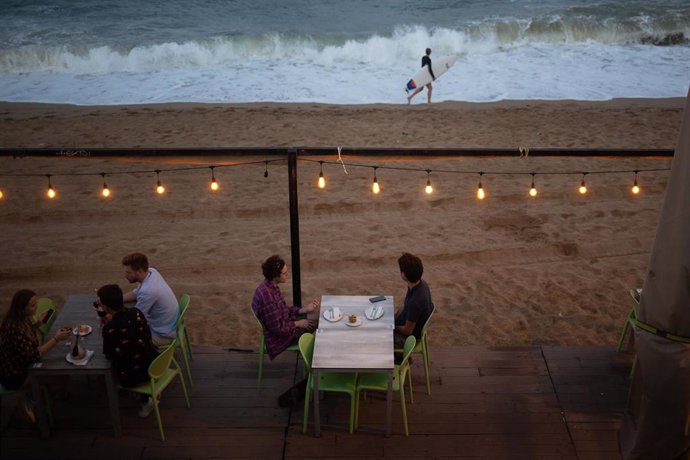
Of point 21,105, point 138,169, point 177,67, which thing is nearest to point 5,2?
point 177,67

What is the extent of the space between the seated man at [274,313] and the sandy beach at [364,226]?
116 cm

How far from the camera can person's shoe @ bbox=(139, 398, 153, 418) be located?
5.73 m

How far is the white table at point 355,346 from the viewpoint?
533 cm

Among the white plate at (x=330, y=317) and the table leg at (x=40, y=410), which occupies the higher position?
the white plate at (x=330, y=317)

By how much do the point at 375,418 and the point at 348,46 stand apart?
64.2 ft

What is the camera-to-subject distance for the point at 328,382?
5559mm

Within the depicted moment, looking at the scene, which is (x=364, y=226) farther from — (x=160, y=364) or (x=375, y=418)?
(x=160, y=364)

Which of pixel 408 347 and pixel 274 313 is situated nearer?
pixel 408 347

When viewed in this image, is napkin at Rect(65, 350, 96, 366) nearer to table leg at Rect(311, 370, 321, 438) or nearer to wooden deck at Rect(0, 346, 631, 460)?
wooden deck at Rect(0, 346, 631, 460)

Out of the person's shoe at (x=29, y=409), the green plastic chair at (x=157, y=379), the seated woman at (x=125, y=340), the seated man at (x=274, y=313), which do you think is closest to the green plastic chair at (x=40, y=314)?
the person's shoe at (x=29, y=409)

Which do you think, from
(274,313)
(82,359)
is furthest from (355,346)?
(82,359)

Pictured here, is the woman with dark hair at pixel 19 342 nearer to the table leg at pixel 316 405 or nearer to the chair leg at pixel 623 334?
the table leg at pixel 316 405

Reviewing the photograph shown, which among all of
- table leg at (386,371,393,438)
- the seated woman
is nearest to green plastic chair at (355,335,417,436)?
table leg at (386,371,393,438)

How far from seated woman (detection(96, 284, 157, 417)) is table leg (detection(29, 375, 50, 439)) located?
1.94 feet
